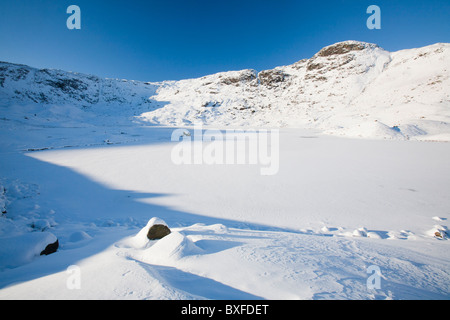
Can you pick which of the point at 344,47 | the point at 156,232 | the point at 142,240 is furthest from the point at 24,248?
the point at 344,47

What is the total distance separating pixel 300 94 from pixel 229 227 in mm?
46487

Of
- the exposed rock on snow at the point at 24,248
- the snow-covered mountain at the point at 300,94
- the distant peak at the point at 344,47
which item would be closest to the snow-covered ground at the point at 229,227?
the exposed rock on snow at the point at 24,248

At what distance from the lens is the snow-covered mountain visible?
2394 centimetres

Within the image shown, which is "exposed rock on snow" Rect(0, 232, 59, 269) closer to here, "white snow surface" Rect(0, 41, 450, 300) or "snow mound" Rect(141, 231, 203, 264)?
"white snow surface" Rect(0, 41, 450, 300)

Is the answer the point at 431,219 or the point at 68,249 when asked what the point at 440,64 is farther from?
the point at 68,249

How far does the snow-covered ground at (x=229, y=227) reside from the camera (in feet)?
5.43

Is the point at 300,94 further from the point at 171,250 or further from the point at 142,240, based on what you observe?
the point at 171,250

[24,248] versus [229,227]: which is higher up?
[24,248]

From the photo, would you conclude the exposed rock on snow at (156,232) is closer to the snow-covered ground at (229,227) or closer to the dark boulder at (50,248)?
the snow-covered ground at (229,227)

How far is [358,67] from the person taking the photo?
136 ft

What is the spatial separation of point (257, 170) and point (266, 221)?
3.59 m

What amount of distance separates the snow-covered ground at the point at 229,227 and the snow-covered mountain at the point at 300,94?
13.6 m

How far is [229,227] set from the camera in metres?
3.80
